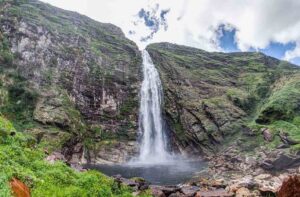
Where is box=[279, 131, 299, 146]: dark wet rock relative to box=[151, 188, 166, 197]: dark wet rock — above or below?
above

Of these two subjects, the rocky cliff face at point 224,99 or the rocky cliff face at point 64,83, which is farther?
the rocky cliff face at point 224,99

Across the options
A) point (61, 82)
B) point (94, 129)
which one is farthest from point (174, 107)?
point (61, 82)

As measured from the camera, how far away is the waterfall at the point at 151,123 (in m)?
56.6

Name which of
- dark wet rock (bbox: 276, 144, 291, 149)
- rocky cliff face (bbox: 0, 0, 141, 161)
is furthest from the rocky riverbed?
rocky cliff face (bbox: 0, 0, 141, 161)

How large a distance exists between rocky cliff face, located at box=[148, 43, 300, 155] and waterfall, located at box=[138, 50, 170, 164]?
1.77 metres

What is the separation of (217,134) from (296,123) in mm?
12522

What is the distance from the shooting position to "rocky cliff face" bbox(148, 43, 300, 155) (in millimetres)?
54531

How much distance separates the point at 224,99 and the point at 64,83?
2950 centimetres

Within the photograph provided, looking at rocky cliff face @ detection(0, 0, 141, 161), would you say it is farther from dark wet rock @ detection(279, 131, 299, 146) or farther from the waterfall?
dark wet rock @ detection(279, 131, 299, 146)

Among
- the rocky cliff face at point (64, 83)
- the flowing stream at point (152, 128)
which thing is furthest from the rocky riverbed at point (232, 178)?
the rocky cliff face at point (64, 83)

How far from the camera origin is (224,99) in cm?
6500

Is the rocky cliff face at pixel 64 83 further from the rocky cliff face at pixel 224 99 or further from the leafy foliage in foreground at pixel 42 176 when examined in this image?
the leafy foliage in foreground at pixel 42 176

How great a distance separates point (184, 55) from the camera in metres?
83.9

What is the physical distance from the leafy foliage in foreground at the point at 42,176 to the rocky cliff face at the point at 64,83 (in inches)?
1046
